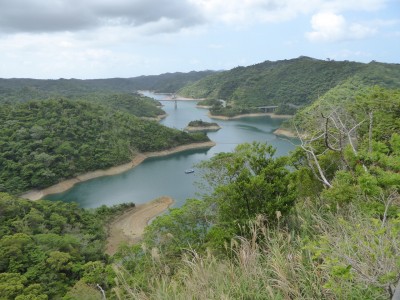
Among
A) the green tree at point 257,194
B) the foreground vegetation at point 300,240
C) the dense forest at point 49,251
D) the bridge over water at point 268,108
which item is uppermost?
the foreground vegetation at point 300,240

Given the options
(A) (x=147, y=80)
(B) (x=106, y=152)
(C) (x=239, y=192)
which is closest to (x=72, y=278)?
(C) (x=239, y=192)

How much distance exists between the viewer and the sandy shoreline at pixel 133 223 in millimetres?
20192

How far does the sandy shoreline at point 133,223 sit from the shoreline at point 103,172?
946 cm

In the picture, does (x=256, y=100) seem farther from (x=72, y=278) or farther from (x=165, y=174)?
(x=72, y=278)

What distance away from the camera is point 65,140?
3816 cm

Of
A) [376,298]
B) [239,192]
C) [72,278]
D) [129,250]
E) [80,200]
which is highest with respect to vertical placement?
[376,298]

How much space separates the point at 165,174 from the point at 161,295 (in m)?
32.1

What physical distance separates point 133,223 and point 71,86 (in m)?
89.0

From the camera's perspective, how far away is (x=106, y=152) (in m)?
37.8

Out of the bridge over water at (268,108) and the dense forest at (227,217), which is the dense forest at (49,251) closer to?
the dense forest at (227,217)

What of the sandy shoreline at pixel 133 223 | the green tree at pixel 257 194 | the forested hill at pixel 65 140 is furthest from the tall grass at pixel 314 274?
the forested hill at pixel 65 140

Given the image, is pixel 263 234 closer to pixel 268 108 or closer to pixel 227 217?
pixel 227 217

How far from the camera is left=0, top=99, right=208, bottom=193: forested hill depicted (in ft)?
103

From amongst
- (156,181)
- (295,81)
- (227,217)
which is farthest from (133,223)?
(295,81)
